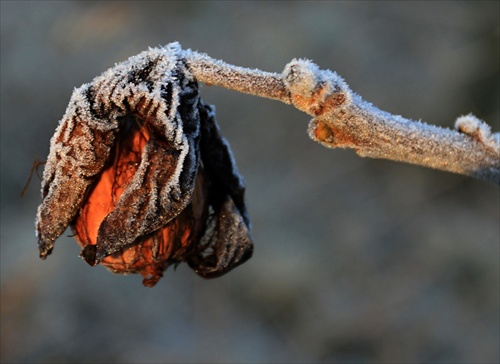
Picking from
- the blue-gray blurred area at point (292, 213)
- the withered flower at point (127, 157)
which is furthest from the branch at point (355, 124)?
the blue-gray blurred area at point (292, 213)

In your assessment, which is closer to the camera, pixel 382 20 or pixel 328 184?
pixel 328 184

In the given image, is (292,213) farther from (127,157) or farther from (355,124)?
(355,124)

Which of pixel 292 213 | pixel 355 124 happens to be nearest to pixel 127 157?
pixel 355 124

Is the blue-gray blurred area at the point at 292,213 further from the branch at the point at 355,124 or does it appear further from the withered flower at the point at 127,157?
the branch at the point at 355,124

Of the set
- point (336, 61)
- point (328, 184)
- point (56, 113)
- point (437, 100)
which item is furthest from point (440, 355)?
point (56, 113)

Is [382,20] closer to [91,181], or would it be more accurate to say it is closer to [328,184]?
[328,184]

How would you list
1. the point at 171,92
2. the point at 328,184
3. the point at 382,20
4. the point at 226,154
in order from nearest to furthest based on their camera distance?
the point at 171,92 < the point at 226,154 < the point at 328,184 < the point at 382,20
